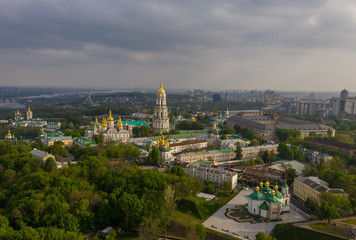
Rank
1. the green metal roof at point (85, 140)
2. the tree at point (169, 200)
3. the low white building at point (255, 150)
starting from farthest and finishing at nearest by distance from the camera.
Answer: the low white building at point (255, 150) < the green metal roof at point (85, 140) < the tree at point (169, 200)

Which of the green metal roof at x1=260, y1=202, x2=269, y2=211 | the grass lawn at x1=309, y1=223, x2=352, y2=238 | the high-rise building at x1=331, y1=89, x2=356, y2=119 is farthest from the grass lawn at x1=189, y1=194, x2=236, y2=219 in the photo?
the high-rise building at x1=331, y1=89, x2=356, y2=119

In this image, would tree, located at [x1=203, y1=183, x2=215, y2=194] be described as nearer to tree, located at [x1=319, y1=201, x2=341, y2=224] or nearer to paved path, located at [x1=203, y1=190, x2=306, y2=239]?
paved path, located at [x1=203, y1=190, x2=306, y2=239]

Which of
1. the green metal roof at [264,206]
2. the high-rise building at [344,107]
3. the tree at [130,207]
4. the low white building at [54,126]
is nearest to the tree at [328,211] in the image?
the green metal roof at [264,206]

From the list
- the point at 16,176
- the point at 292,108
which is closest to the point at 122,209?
the point at 16,176

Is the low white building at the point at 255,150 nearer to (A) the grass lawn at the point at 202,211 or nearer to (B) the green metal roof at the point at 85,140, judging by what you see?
(A) the grass lawn at the point at 202,211

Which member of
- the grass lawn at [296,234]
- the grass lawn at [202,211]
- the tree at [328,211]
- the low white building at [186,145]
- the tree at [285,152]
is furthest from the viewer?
the low white building at [186,145]
